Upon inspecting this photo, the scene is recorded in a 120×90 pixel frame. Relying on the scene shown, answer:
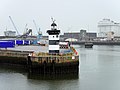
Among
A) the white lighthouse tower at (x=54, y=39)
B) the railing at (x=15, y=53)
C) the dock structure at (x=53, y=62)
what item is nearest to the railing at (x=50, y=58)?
the dock structure at (x=53, y=62)

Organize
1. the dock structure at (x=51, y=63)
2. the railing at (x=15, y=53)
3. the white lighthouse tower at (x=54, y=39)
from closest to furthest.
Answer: the dock structure at (x=51, y=63)
the white lighthouse tower at (x=54, y=39)
the railing at (x=15, y=53)

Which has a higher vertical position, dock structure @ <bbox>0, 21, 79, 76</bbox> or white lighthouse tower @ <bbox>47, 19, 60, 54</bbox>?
white lighthouse tower @ <bbox>47, 19, 60, 54</bbox>

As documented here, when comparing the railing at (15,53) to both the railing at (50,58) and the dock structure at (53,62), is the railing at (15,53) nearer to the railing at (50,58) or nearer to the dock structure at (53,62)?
the dock structure at (53,62)

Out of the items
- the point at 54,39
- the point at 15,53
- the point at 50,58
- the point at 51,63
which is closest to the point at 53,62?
the point at 51,63

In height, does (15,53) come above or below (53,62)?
above

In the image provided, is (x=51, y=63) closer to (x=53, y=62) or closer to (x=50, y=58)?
(x=53, y=62)

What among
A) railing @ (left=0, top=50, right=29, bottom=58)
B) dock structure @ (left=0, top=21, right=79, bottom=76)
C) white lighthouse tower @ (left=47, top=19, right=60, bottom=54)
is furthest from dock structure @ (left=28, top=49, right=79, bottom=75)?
railing @ (left=0, top=50, right=29, bottom=58)

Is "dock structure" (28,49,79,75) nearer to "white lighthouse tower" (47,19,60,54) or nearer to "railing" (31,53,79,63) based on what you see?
"railing" (31,53,79,63)

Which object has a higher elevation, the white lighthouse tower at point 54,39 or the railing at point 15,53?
the white lighthouse tower at point 54,39

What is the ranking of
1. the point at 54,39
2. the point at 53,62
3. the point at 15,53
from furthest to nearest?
the point at 15,53 → the point at 54,39 → the point at 53,62

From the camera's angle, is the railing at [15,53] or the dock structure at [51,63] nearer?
the dock structure at [51,63]

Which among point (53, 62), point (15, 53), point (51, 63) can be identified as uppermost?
point (15, 53)

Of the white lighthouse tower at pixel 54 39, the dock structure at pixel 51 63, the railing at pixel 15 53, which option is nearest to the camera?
the dock structure at pixel 51 63

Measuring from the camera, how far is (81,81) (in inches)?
1367
